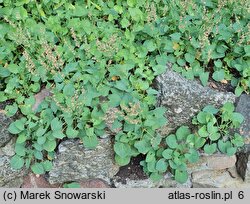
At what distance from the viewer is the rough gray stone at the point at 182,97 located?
3324 millimetres

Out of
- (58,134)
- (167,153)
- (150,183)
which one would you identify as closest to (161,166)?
(167,153)

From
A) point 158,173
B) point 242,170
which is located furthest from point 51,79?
point 242,170

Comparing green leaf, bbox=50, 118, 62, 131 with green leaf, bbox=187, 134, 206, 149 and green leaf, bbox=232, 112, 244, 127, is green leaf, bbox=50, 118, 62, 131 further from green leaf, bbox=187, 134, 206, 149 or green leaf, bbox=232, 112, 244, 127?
green leaf, bbox=232, 112, 244, 127

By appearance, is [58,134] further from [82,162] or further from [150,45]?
[150,45]

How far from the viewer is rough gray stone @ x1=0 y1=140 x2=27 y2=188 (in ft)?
11.0

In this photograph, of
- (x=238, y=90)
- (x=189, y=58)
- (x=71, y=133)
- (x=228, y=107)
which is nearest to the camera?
(x=71, y=133)

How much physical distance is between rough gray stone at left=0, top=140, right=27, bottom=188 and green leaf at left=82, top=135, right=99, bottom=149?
528 millimetres

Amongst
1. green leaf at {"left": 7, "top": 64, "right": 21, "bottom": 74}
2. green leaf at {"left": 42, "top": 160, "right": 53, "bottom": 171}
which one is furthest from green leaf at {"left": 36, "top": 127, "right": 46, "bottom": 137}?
green leaf at {"left": 7, "top": 64, "right": 21, "bottom": 74}

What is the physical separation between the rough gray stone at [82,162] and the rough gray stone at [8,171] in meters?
0.24

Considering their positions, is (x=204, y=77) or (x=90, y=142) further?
(x=204, y=77)

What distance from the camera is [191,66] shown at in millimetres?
3533

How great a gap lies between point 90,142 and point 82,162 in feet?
0.73

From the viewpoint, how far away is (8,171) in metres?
3.37

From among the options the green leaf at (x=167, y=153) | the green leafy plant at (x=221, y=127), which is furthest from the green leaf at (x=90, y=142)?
the green leafy plant at (x=221, y=127)
